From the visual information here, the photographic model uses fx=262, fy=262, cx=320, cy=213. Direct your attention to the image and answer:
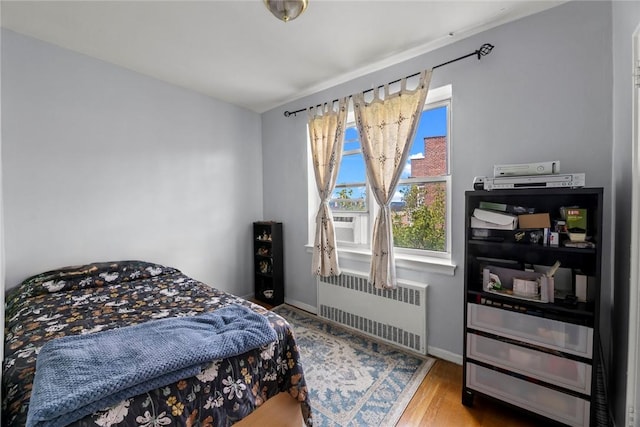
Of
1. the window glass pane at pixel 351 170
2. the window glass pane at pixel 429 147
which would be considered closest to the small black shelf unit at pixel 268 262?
the window glass pane at pixel 351 170

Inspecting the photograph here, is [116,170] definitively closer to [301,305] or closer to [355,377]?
[301,305]

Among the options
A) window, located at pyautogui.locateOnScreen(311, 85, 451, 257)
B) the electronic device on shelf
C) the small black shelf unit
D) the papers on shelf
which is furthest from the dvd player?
the small black shelf unit

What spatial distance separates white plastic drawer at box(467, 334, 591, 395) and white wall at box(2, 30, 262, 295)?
2.72 meters

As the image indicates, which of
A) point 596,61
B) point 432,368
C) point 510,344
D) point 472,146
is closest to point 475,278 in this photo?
point 510,344

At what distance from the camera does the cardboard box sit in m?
1.50

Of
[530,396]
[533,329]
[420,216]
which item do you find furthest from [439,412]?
[420,216]

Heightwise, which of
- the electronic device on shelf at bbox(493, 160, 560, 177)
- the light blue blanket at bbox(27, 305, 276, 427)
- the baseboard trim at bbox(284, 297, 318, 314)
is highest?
the electronic device on shelf at bbox(493, 160, 560, 177)

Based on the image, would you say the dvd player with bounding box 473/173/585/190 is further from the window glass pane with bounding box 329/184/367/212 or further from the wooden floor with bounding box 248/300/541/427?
the wooden floor with bounding box 248/300/541/427

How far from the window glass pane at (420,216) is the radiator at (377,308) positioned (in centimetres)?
39

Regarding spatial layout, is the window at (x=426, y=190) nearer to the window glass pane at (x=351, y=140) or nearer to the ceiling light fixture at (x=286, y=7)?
the window glass pane at (x=351, y=140)

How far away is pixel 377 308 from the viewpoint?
2410 mm

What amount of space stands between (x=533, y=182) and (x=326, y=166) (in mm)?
1735

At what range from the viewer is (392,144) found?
7.46ft

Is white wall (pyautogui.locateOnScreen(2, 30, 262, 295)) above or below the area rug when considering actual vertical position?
above
